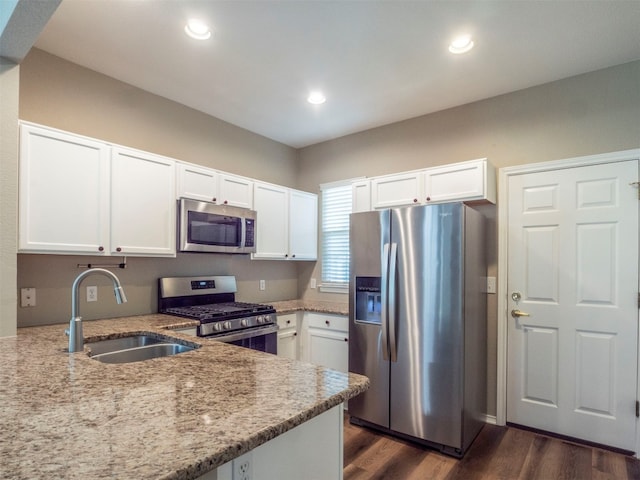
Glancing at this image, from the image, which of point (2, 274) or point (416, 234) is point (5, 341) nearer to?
point (2, 274)

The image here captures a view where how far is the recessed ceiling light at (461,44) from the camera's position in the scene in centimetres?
223

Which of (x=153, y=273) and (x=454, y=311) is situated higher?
(x=153, y=273)

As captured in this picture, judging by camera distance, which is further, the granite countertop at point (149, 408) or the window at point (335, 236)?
the window at point (335, 236)

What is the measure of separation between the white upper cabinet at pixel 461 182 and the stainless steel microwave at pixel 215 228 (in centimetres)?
165

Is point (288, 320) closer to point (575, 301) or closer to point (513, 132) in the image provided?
point (575, 301)

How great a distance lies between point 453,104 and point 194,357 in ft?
9.79

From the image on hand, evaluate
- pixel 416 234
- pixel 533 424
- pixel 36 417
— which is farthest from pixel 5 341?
pixel 533 424

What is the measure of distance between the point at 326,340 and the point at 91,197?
2.27 metres

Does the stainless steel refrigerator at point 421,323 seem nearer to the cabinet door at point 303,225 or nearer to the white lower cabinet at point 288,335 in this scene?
the white lower cabinet at point 288,335

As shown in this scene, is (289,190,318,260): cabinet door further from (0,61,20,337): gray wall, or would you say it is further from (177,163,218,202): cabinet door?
(0,61,20,337): gray wall

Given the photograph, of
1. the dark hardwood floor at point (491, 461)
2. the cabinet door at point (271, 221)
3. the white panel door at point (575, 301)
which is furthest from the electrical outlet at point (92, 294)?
the white panel door at point (575, 301)

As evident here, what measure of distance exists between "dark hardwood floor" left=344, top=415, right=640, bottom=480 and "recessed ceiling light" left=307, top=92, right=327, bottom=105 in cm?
279

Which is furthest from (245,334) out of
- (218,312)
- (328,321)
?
(328,321)

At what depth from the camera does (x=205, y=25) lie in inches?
83.5
